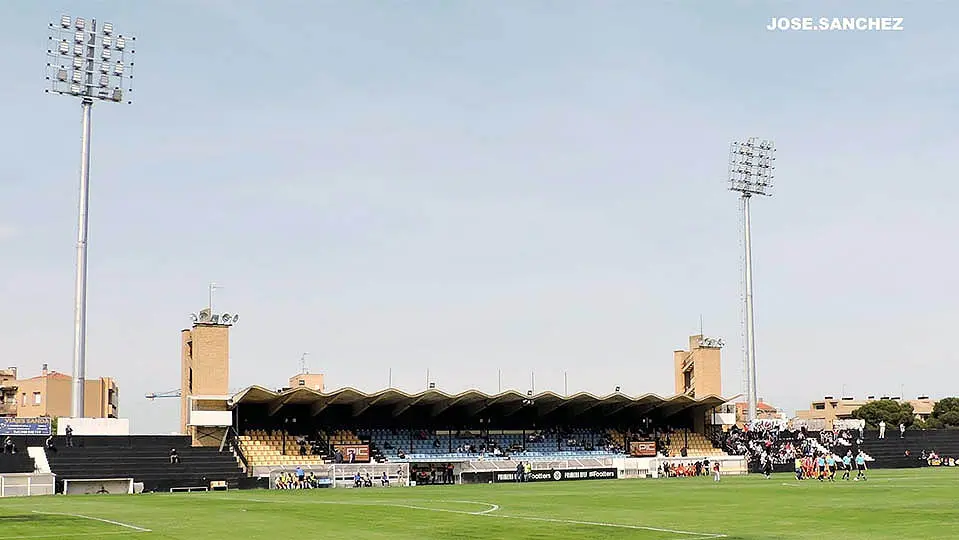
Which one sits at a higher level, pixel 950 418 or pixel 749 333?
pixel 749 333

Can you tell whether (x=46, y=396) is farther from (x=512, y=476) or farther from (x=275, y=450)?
(x=512, y=476)

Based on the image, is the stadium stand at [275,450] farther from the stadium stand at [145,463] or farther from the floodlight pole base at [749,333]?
the floodlight pole base at [749,333]

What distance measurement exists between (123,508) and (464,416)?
163 ft

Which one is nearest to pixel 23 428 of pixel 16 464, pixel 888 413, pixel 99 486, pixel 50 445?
pixel 50 445

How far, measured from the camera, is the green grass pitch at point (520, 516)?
2744 centimetres

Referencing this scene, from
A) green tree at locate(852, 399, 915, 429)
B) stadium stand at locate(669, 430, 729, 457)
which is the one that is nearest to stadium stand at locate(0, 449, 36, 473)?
stadium stand at locate(669, 430, 729, 457)

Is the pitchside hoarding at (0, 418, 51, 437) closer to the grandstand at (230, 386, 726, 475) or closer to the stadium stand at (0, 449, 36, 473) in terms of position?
the stadium stand at (0, 449, 36, 473)

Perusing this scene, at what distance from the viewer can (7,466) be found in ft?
188

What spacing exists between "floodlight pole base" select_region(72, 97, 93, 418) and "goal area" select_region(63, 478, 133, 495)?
853cm

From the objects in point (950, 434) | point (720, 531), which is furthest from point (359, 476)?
point (950, 434)

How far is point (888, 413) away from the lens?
174 meters

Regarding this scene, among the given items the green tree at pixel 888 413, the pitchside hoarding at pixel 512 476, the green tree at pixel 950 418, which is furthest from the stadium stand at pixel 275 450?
the green tree at pixel 950 418

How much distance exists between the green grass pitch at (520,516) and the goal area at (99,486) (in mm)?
12968

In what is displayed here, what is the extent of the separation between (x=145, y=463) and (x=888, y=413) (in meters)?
136
